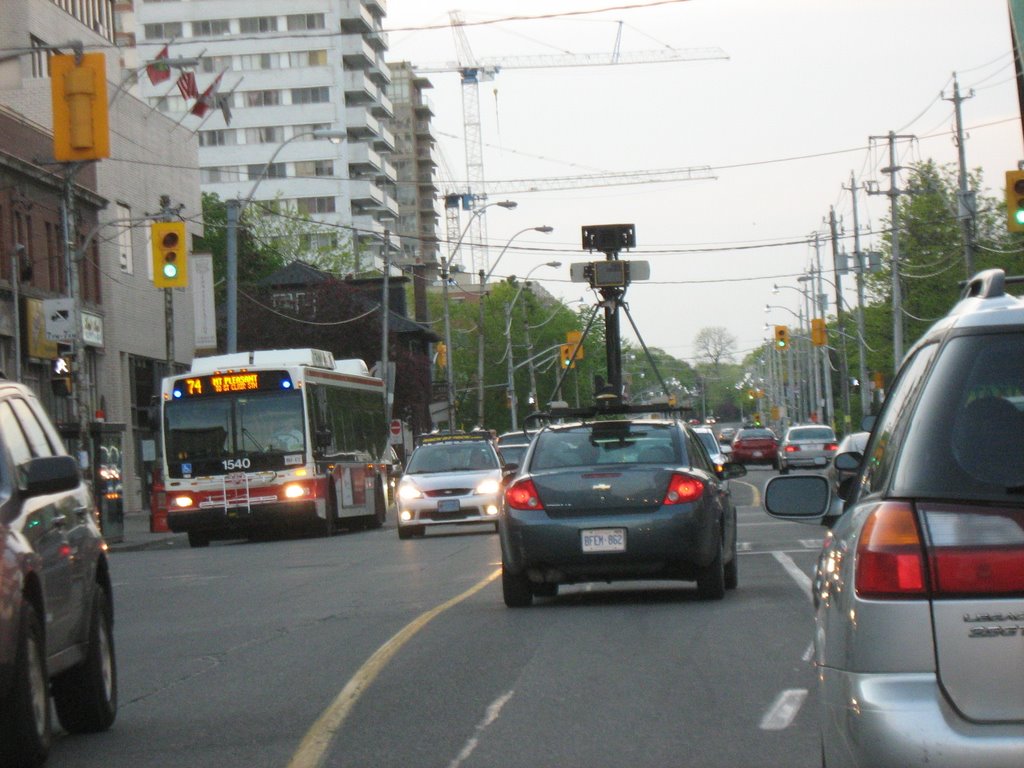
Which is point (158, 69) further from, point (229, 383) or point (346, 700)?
point (346, 700)

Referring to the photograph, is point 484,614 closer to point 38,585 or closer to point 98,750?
point 98,750

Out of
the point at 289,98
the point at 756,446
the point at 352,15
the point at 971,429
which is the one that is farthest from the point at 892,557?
the point at 289,98

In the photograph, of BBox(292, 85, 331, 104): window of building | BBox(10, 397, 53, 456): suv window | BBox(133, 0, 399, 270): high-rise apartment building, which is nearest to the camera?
BBox(10, 397, 53, 456): suv window

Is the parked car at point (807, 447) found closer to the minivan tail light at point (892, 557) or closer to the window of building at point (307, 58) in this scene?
the minivan tail light at point (892, 557)

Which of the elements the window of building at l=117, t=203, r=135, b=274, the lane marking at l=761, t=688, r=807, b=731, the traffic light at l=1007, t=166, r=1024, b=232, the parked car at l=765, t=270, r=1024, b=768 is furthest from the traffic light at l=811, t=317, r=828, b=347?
the parked car at l=765, t=270, r=1024, b=768

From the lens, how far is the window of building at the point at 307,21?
116694 millimetres

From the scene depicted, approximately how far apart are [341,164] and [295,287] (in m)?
35.6

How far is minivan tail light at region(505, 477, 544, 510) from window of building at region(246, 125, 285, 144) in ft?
350

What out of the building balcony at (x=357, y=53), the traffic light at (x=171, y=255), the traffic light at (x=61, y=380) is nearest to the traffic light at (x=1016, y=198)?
the traffic light at (x=171, y=255)

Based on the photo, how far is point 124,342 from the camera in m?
51.7

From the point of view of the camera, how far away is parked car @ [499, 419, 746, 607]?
46.3 feet

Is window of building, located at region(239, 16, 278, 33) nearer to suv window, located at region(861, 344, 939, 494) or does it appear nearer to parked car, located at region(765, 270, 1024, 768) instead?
suv window, located at region(861, 344, 939, 494)

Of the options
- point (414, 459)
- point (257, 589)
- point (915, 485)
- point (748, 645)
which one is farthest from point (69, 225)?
point (915, 485)

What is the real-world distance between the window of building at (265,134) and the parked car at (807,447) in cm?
6915
